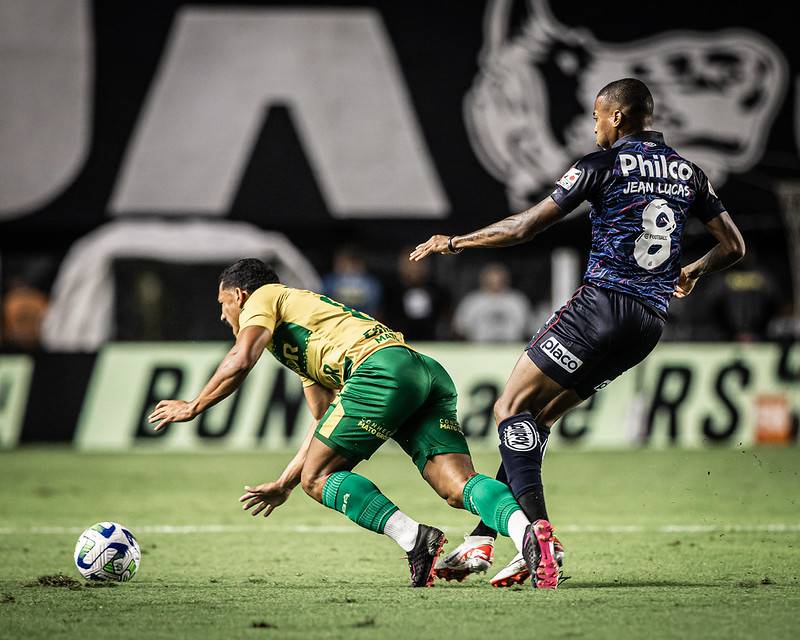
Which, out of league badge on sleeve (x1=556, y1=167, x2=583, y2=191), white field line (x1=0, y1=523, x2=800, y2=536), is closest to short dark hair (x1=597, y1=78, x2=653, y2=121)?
league badge on sleeve (x1=556, y1=167, x2=583, y2=191)

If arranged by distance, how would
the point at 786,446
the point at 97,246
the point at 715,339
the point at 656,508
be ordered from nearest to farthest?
the point at 656,508 < the point at 786,446 < the point at 715,339 < the point at 97,246

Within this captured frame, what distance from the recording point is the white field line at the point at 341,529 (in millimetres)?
8867

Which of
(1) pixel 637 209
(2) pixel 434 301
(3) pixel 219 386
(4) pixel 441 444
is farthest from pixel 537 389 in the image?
(2) pixel 434 301

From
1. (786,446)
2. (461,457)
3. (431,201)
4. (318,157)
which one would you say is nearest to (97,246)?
(318,157)

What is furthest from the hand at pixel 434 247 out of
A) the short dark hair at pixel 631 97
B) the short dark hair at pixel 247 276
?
the short dark hair at pixel 631 97

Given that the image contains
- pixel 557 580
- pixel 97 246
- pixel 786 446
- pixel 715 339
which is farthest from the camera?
pixel 97 246

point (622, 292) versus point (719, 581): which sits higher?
point (622, 292)

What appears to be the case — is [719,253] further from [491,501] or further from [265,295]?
[265,295]

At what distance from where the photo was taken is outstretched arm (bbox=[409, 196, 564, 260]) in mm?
6094

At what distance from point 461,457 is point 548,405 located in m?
Answer: 0.50

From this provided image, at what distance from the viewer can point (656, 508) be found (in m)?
10.3

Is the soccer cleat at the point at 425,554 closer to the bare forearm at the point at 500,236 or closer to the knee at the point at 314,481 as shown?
the knee at the point at 314,481

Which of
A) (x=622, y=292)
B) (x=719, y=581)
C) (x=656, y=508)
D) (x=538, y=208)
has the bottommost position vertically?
(x=656, y=508)

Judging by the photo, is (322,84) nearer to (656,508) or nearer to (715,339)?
(715,339)
